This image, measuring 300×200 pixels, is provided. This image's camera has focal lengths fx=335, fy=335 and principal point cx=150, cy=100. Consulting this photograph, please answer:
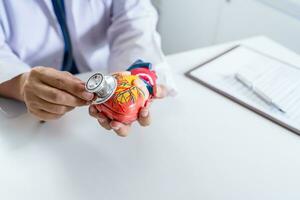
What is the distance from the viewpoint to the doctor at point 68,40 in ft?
2.02

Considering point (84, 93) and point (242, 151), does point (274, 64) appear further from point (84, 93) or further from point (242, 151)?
point (84, 93)

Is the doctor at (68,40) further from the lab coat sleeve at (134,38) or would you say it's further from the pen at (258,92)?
the pen at (258,92)

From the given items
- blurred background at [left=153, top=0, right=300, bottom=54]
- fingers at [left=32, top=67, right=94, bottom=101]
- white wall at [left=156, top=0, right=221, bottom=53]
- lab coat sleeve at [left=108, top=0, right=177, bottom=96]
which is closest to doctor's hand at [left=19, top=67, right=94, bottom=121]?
fingers at [left=32, top=67, right=94, bottom=101]

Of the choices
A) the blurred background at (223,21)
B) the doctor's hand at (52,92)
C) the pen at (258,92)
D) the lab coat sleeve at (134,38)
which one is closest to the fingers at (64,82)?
the doctor's hand at (52,92)

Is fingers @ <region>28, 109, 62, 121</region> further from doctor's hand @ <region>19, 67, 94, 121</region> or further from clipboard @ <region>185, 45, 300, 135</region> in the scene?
clipboard @ <region>185, 45, 300, 135</region>

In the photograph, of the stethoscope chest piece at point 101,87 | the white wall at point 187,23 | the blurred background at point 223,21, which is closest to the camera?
the stethoscope chest piece at point 101,87

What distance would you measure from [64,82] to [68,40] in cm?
31

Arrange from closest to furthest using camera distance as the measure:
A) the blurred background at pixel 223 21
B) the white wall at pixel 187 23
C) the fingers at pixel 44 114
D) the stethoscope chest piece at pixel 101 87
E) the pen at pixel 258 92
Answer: the stethoscope chest piece at pixel 101 87 < the fingers at pixel 44 114 < the pen at pixel 258 92 < the blurred background at pixel 223 21 < the white wall at pixel 187 23

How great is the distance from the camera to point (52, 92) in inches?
20.2

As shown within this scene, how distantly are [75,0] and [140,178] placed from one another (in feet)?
1.43

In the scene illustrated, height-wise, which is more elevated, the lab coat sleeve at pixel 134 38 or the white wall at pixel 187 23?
the lab coat sleeve at pixel 134 38

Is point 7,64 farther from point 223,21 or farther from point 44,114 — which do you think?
point 223,21

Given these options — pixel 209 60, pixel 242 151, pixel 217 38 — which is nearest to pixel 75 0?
pixel 209 60

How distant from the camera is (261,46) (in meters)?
0.90
